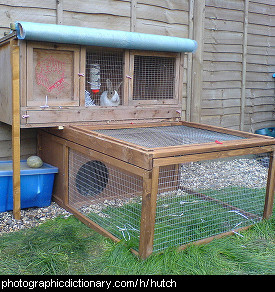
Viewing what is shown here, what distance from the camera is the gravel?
3.34 metres

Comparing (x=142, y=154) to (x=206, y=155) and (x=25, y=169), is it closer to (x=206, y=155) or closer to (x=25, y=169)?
(x=206, y=155)

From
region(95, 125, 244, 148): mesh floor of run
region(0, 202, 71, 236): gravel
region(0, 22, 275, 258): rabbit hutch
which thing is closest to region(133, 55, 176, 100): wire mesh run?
region(0, 22, 275, 258): rabbit hutch

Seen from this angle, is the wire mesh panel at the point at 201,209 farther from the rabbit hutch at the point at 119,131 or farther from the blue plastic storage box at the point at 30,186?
the blue plastic storage box at the point at 30,186

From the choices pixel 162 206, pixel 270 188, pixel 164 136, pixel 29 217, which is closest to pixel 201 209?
pixel 162 206

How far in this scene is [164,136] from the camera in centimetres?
344

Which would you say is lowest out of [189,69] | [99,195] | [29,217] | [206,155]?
[29,217]

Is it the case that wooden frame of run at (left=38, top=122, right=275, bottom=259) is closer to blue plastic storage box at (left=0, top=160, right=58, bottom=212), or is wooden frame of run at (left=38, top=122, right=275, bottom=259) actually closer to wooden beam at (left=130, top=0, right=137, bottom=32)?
blue plastic storage box at (left=0, top=160, right=58, bottom=212)

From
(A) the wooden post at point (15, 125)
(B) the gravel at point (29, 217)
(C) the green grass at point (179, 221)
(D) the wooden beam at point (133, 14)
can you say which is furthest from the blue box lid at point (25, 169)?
(D) the wooden beam at point (133, 14)

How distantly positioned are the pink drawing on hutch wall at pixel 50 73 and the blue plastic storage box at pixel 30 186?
762mm

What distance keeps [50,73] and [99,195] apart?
1225 mm

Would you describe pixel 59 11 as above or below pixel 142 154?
above

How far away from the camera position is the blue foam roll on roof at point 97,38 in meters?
3.17

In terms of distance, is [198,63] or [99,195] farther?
[198,63]
